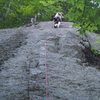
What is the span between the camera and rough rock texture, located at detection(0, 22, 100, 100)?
1070cm

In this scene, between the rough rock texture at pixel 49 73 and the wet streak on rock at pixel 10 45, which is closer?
the rough rock texture at pixel 49 73

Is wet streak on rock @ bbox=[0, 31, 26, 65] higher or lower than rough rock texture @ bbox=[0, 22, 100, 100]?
higher

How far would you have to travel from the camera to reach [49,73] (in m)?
12.5

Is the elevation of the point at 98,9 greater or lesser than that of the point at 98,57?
greater

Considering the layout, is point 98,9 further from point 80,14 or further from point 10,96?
point 10,96

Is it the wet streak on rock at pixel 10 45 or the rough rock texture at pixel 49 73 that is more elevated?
the wet streak on rock at pixel 10 45

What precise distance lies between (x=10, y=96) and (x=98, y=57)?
7420mm

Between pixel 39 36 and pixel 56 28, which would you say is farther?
pixel 56 28

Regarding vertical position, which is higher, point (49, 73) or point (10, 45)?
point (10, 45)

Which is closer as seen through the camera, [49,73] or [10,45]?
[49,73]

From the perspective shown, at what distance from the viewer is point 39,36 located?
1986 centimetres

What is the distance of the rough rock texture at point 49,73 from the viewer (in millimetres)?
10703

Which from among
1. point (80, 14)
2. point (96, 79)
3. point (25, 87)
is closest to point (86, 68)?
point (96, 79)

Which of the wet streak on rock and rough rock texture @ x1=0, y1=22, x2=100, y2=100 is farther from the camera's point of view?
the wet streak on rock
